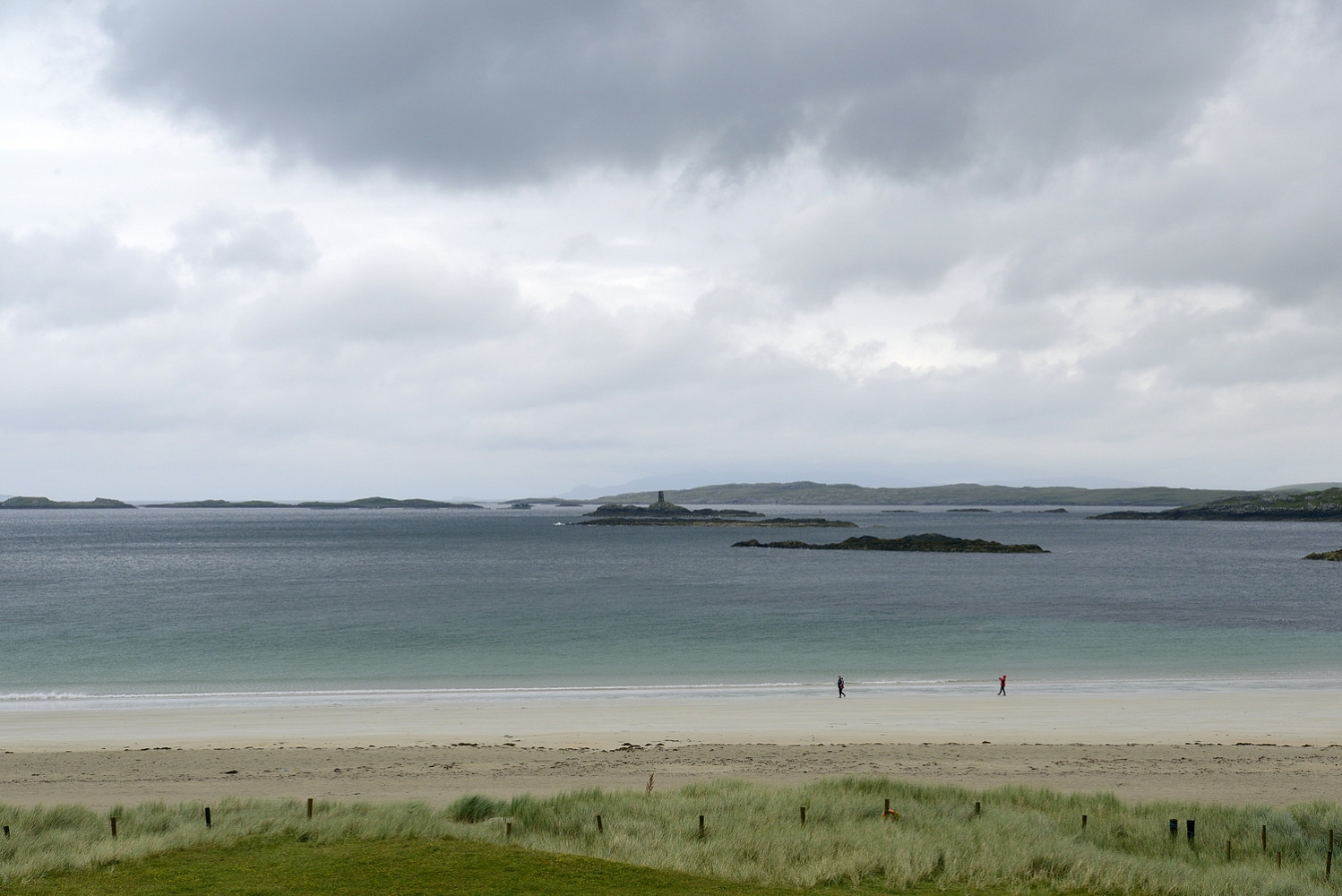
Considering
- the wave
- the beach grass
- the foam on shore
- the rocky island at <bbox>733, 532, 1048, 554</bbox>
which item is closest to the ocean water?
the wave

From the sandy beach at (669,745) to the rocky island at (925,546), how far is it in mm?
80829

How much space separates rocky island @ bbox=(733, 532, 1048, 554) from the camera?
4299 inches

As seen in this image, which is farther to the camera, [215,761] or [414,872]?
[215,761]

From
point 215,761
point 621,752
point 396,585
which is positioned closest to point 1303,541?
point 396,585

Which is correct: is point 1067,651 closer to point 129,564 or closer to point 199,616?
point 199,616

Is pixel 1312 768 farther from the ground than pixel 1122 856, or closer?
closer

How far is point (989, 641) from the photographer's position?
1674 inches

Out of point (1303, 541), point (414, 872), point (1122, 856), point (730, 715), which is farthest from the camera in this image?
point (1303, 541)

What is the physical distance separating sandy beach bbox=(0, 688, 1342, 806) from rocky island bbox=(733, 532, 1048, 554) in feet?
265

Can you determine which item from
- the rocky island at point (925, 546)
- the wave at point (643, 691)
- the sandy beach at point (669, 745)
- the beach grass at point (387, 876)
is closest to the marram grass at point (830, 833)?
the beach grass at point (387, 876)

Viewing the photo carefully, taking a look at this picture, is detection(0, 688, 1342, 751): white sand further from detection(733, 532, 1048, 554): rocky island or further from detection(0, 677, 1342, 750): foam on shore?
detection(733, 532, 1048, 554): rocky island

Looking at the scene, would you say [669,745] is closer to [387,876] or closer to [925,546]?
[387,876]

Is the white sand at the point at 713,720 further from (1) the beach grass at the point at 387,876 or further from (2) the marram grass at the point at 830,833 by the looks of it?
(1) the beach grass at the point at 387,876

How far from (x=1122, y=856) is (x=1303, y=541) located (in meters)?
142
